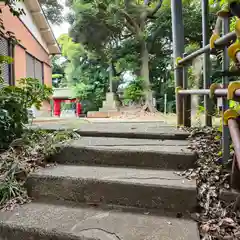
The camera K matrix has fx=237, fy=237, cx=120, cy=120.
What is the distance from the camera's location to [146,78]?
331 inches

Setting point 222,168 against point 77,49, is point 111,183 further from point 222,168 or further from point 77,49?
point 77,49

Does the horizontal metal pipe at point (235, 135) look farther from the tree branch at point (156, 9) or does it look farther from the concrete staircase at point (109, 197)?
the tree branch at point (156, 9)

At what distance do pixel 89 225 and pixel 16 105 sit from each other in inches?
51.7

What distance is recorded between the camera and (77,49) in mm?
9781

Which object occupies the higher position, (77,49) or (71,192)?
(77,49)

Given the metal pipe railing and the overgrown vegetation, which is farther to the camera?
the overgrown vegetation

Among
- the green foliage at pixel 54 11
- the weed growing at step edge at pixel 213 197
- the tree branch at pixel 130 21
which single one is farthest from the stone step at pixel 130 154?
the green foliage at pixel 54 11

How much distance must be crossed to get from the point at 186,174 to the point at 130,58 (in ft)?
24.6

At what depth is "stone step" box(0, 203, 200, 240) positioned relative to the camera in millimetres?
1142

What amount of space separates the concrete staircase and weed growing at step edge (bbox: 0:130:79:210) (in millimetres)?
76

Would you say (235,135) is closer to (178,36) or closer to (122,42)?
(178,36)

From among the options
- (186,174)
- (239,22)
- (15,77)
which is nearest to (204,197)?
(186,174)

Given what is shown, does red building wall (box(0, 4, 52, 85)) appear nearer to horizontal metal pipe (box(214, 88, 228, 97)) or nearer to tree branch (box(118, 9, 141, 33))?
tree branch (box(118, 9, 141, 33))

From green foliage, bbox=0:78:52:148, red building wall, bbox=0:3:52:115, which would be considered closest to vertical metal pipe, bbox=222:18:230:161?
green foliage, bbox=0:78:52:148
